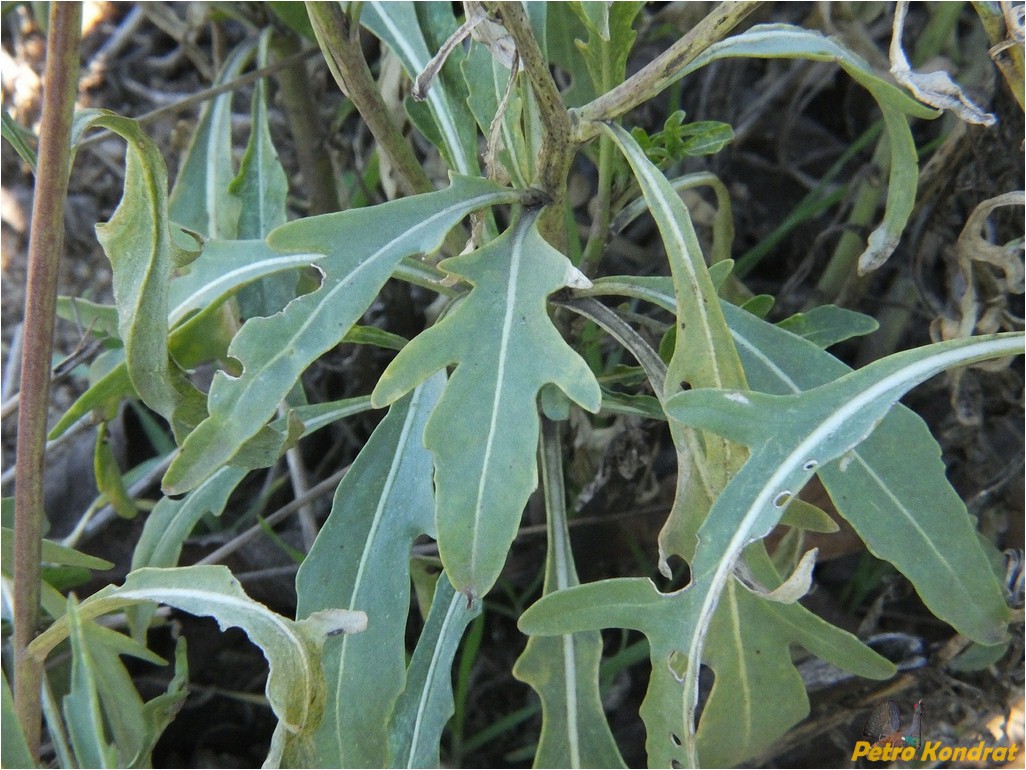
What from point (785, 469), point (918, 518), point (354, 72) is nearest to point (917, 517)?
point (918, 518)

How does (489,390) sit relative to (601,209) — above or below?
below

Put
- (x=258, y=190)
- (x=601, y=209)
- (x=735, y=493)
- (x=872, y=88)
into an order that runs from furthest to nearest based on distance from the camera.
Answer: (x=258, y=190) → (x=601, y=209) → (x=872, y=88) → (x=735, y=493)

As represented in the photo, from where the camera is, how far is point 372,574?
0.72 meters

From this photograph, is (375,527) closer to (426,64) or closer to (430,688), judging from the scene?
(430,688)

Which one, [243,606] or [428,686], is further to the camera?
[428,686]

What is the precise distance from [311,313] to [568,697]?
1.37 feet

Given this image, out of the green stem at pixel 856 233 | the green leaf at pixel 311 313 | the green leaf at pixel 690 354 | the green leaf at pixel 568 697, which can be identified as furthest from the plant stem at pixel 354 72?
the green stem at pixel 856 233

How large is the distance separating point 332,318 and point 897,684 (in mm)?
712

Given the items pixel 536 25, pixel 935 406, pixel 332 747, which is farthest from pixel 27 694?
pixel 935 406

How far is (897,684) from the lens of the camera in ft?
2.95

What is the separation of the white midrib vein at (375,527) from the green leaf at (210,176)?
1.28 feet

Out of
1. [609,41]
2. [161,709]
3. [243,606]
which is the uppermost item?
[609,41]

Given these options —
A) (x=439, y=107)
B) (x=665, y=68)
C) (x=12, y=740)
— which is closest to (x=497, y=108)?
(x=439, y=107)

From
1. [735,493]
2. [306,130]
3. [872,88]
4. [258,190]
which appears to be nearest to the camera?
[735,493]
